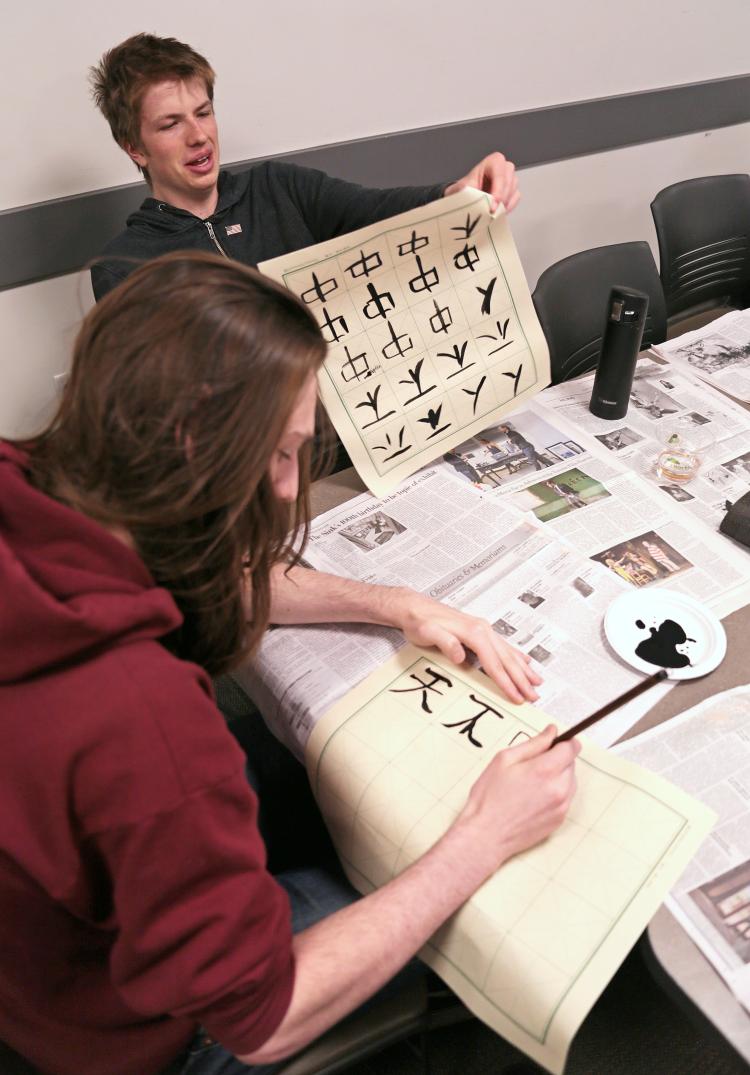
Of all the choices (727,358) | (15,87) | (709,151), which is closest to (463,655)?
(727,358)

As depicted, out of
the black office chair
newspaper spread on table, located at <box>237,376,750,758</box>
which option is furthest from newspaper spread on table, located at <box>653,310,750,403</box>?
the black office chair

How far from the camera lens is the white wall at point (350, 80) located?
4.81ft

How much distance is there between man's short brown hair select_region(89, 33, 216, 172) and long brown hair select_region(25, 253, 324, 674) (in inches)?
39.5

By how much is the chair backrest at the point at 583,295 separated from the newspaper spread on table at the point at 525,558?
0.44 meters

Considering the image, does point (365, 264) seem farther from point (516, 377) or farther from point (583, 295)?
point (583, 295)

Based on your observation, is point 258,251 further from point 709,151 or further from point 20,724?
point 709,151

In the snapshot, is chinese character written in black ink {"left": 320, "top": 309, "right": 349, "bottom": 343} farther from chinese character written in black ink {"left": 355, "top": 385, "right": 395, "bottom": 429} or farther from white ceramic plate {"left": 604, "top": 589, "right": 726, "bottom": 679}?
white ceramic plate {"left": 604, "top": 589, "right": 726, "bottom": 679}

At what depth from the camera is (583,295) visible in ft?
5.44

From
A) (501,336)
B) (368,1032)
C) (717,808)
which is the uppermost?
(501,336)

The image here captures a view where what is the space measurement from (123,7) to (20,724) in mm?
1532

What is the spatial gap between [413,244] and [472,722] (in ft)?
2.30

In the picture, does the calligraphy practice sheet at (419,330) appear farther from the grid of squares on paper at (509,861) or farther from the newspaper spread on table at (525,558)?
the grid of squares on paper at (509,861)

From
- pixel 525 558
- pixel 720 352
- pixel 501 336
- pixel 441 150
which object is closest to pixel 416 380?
pixel 501 336

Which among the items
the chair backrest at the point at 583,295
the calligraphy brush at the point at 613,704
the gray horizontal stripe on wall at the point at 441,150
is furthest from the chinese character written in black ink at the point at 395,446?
the gray horizontal stripe on wall at the point at 441,150
